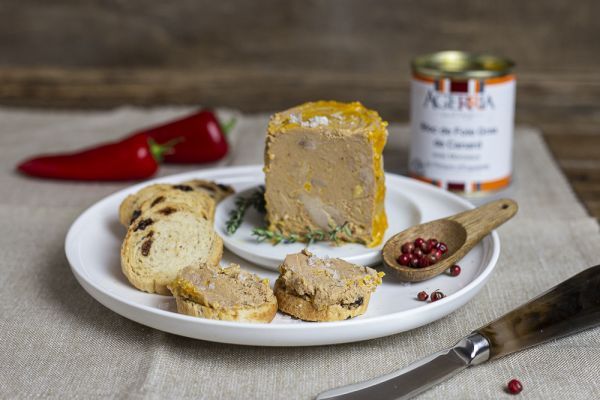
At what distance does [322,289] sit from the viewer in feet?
7.47

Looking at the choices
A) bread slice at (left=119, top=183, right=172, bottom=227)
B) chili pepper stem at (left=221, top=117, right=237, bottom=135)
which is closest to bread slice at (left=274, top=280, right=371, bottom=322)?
bread slice at (left=119, top=183, right=172, bottom=227)

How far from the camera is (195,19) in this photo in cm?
519

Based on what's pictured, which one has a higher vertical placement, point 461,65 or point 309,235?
point 461,65

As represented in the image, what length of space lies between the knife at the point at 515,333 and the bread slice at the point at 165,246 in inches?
29.6

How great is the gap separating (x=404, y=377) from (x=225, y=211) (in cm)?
126

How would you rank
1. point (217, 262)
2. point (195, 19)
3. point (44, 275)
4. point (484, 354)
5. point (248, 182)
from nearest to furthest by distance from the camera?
point (484, 354) → point (217, 262) → point (44, 275) → point (248, 182) → point (195, 19)

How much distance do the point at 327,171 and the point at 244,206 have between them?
433 millimetres

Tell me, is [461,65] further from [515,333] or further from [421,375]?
[421,375]

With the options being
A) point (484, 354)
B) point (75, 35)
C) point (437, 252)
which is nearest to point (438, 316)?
point (484, 354)

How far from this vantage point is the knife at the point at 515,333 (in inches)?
84.0

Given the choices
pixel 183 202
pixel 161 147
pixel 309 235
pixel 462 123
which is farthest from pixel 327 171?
pixel 161 147

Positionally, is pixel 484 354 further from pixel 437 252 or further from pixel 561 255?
pixel 561 255

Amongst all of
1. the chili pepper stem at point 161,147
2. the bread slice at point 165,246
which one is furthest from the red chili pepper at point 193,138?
the bread slice at point 165,246

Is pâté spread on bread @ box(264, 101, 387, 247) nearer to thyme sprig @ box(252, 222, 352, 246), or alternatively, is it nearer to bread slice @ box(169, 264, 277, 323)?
thyme sprig @ box(252, 222, 352, 246)
